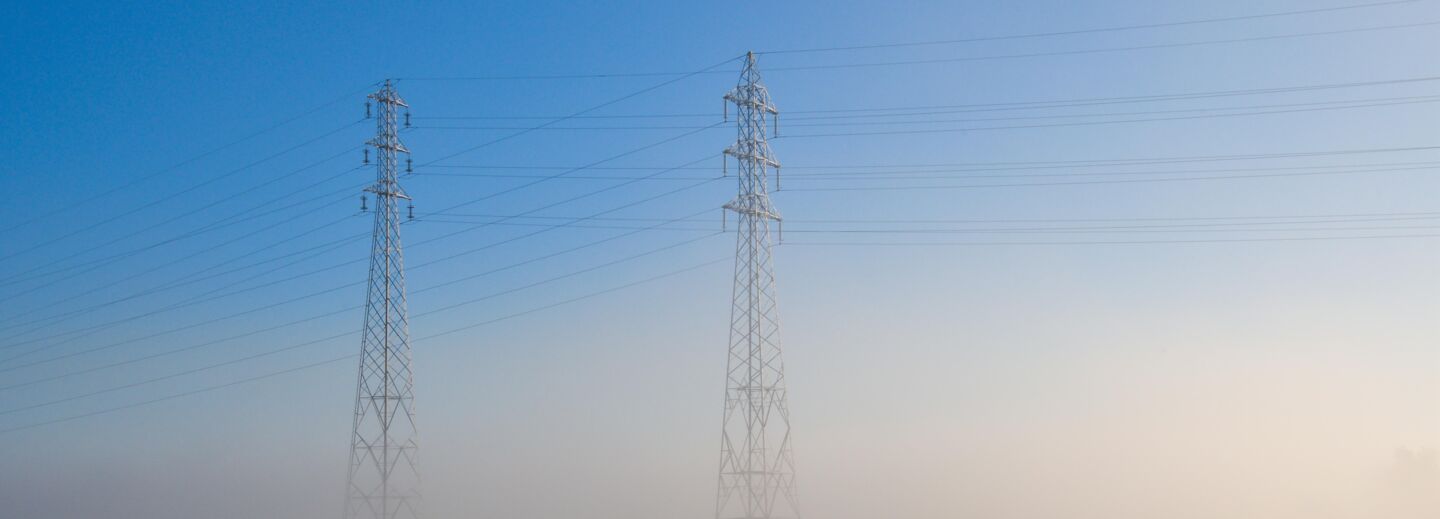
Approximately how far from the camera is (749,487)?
2212 inches

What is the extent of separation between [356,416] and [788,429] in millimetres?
19651

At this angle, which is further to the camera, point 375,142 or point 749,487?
point 375,142

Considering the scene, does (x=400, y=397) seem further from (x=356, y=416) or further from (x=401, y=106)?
(x=401, y=106)

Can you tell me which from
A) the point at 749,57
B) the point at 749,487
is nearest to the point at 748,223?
the point at 749,57

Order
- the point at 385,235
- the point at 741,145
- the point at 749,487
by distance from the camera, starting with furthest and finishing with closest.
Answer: the point at 385,235 → the point at 741,145 → the point at 749,487

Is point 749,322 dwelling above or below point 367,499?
above

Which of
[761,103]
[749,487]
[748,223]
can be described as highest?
[761,103]

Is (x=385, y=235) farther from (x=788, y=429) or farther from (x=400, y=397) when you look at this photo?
(x=788, y=429)

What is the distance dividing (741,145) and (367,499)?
74.6 ft

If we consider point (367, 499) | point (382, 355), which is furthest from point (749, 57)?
point (367, 499)

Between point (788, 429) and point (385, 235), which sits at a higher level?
point (385, 235)

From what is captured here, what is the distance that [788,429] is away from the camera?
56.8m

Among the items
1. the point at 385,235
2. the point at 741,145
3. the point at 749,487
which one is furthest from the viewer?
the point at 385,235

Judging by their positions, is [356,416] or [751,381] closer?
[751,381]
